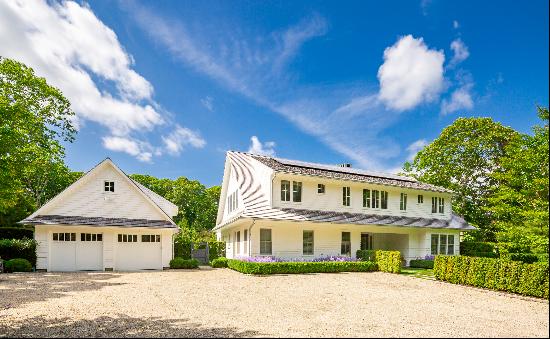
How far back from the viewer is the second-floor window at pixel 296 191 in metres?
24.7

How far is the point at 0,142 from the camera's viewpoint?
12125mm

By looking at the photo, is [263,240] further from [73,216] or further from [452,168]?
[452,168]

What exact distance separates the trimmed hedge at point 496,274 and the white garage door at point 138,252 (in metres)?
17.0

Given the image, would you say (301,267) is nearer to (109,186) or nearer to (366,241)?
(366,241)

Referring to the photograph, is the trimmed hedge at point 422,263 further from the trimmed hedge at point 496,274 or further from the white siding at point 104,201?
the white siding at point 104,201

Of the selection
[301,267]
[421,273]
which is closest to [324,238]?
[301,267]

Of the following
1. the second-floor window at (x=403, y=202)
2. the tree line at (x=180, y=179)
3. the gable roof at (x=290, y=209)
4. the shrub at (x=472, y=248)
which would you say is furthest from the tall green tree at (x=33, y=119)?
the shrub at (x=472, y=248)

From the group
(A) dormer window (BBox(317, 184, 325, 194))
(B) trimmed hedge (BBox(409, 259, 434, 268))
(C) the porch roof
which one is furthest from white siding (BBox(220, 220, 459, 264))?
(A) dormer window (BBox(317, 184, 325, 194))

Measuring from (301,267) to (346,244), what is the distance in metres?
6.48

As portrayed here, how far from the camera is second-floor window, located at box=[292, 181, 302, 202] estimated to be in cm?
2473

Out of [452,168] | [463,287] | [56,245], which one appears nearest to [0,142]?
[56,245]

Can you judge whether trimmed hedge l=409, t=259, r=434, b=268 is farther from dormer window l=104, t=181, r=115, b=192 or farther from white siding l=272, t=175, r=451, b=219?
dormer window l=104, t=181, r=115, b=192

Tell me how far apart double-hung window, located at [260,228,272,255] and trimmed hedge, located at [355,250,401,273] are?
20.7ft

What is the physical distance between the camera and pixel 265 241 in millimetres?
23062
